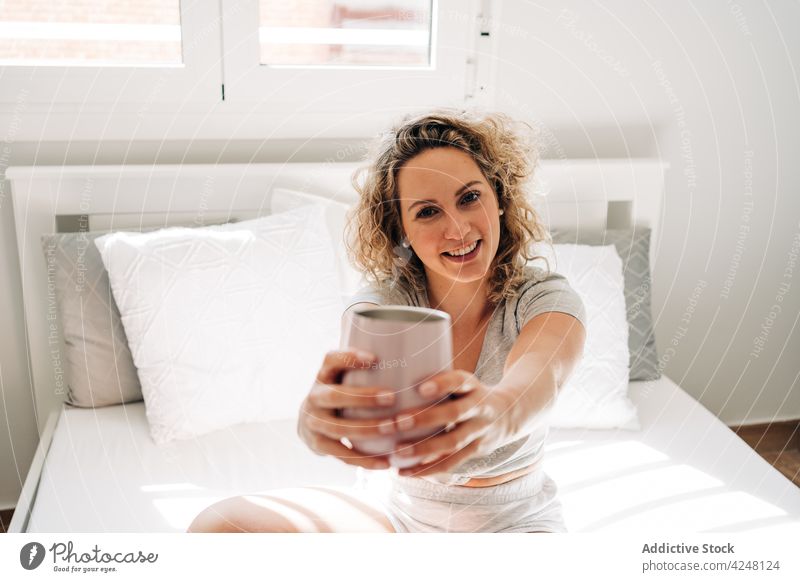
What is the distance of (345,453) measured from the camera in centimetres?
49

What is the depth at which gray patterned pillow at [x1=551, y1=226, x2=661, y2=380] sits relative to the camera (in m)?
0.88

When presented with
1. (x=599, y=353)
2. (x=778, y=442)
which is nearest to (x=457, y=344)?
(x=599, y=353)

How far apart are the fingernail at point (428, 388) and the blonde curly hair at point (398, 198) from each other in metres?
0.13

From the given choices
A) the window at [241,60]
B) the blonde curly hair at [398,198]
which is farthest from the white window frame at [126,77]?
the blonde curly hair at [398,198]

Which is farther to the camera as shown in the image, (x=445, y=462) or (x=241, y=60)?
(x=241, y=60)

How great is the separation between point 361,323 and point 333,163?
39 cm

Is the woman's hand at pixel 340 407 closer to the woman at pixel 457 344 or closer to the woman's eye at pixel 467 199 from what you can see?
the woman at pixel 457 344

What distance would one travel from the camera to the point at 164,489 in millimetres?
727

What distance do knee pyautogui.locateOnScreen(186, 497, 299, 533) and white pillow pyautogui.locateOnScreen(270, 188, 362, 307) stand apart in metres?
0.20

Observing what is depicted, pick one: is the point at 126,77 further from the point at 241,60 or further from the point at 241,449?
the point at 241,449

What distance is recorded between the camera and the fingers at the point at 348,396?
428 mm

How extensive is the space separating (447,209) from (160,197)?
414mm

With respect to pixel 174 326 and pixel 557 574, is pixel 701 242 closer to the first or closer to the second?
pixel 557 574

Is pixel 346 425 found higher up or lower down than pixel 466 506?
higher up
